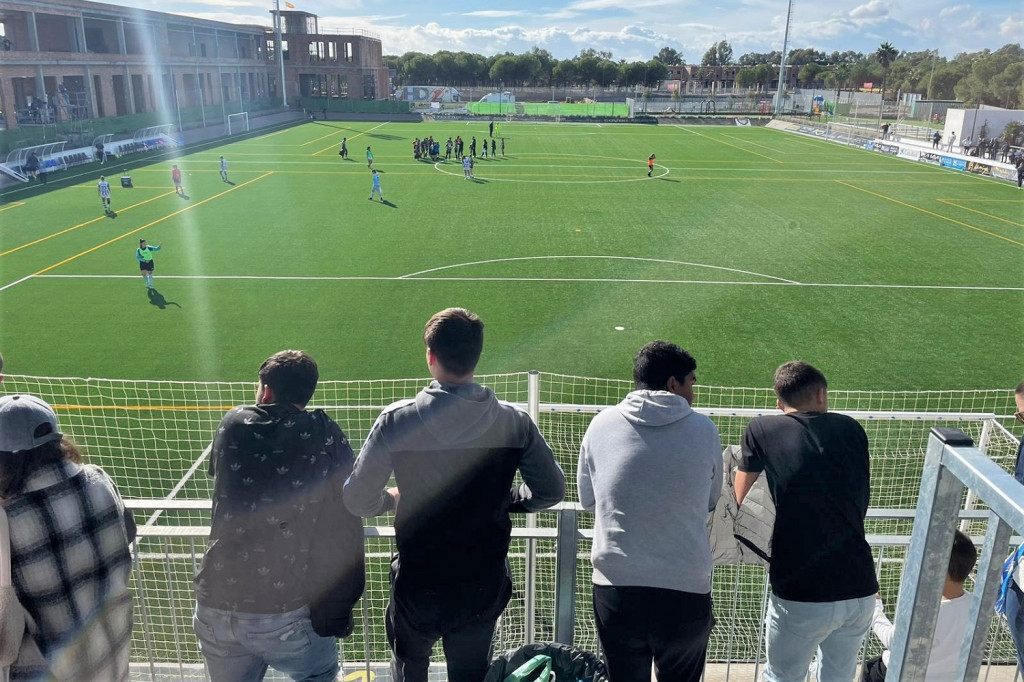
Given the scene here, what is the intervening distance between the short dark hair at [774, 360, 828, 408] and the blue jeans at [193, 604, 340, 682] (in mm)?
2410

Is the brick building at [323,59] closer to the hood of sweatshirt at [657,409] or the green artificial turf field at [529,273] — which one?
the green artificial turf field at [529,273]

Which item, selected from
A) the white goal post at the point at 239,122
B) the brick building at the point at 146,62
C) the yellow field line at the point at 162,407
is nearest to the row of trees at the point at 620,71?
the brick building at the point at 146,62

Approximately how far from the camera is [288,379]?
3.17 meters

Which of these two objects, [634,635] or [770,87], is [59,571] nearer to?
[634,635]

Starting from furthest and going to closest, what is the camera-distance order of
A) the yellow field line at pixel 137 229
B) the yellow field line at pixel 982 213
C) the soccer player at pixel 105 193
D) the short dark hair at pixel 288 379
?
1. the yellow field line at pixel 982 213
2. the soccer player at pixel 105 193
3. the yellow field line at pixel 137 229
4. the short dark hair at pixel 288 379

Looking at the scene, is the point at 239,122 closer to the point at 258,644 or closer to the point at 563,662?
the point at 258,644

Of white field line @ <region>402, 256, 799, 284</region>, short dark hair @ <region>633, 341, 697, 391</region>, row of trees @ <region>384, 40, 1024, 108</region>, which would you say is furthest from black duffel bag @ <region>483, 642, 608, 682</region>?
row of trees @ <region>384, 40, 1024, 108</region>

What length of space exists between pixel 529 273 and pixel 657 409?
56.2ft

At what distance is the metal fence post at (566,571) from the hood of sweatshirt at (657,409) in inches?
22.6

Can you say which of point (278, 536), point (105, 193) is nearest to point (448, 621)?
point (278, 536)

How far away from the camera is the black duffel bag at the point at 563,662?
3425 mm

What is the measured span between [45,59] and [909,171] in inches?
2102

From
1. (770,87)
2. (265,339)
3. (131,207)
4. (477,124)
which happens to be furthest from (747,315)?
(770,87)

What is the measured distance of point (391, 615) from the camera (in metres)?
3.33
